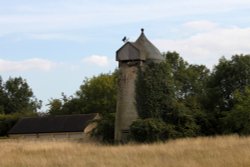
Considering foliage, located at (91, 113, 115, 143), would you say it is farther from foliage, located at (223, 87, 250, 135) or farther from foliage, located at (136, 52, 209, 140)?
foliage, located at (223, 87, 250, 135)

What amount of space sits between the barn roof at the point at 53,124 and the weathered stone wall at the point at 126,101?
1941 cm

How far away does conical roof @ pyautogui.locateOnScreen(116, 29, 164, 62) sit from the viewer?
40062 mm

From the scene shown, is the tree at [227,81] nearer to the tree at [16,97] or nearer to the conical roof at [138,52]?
the conical roof at [138,52]

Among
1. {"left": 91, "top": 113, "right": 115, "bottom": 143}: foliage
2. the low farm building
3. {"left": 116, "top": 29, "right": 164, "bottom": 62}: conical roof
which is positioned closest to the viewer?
{"left": 116, "top": 29, "right": 164, "bottom": 62}: conical roof

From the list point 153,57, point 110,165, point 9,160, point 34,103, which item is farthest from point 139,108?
point 34,103

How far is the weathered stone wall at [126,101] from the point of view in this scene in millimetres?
39688

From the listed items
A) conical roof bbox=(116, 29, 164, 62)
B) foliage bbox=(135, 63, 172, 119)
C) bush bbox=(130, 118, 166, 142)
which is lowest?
bush bbox=(130, 118, 166, 142)

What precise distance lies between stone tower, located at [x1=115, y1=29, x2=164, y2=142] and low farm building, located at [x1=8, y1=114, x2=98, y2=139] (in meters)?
17.7

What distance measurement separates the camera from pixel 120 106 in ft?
132

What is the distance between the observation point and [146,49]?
4078cm

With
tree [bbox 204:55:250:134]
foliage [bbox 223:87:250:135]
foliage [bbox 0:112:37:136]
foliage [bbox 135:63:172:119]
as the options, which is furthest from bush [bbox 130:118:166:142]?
foliage [bbox 0:112:37:136]

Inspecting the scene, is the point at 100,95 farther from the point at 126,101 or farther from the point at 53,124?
the point at 126,101

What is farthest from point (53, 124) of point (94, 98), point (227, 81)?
point (227, 81)

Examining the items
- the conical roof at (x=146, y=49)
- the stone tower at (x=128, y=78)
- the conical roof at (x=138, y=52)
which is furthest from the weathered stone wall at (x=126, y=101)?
the conical roof at (x=146, y=49)
